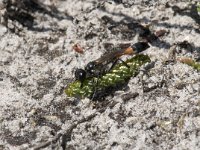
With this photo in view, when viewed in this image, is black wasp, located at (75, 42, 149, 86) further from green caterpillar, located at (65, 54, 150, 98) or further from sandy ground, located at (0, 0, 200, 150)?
sandy ground, located at (0, 0, 200, 150)

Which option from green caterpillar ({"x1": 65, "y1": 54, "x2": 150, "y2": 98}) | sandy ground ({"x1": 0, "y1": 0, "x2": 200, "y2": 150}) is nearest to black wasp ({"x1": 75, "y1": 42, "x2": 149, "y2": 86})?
green caterpillar ({"x1": 65, "y1": 54, "x2": 150, "y2": 98})

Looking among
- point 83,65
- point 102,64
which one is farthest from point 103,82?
point 83,65

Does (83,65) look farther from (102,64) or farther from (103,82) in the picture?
(103,82)

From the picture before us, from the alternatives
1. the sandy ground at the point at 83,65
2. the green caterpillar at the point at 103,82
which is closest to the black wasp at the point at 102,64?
the green caterpillar at the point at 103,82

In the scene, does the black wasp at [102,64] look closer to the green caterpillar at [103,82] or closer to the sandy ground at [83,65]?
the green caterpillar at [103,82]

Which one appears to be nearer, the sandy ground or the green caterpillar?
the sandy ground

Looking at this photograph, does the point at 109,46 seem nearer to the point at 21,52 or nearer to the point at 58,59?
the point at 58,59
